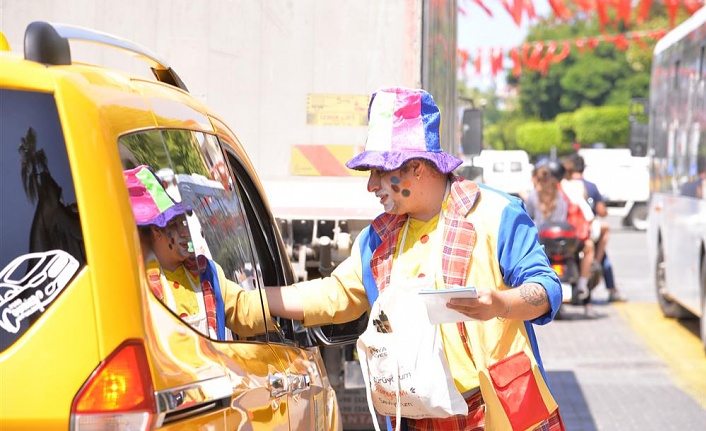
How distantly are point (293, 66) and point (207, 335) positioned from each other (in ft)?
13.7

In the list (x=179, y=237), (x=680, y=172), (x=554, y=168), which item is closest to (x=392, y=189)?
(x=179, y=237)

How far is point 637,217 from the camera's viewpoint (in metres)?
33.6

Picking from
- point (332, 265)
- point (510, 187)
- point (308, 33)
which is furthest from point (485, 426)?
point (510, 187)

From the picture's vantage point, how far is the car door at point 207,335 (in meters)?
2.62

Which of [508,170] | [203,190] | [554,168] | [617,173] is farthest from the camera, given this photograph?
[617,173]

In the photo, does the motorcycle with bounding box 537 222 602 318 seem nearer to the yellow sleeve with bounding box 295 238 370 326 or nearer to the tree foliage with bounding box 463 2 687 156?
the yellow sleeve with bounding box 295 238 370 326

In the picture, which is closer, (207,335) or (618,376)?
(207,335)

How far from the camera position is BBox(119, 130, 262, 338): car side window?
9.24 ft

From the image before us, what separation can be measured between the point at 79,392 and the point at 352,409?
201 inches

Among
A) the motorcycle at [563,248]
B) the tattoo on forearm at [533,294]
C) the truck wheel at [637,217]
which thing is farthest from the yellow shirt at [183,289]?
the truck wheel at [637,217]

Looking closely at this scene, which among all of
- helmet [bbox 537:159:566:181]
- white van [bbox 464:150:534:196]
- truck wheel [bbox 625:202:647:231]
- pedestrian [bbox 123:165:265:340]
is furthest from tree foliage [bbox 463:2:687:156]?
pedestrian [bbox 123:165:265:340]

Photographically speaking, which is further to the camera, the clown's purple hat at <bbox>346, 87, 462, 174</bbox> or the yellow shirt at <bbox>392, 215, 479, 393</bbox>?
the clown's purple hat at <bbox>346, 87, 462, 174</bbox>

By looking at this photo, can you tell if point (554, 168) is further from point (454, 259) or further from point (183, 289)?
point (183, 289)

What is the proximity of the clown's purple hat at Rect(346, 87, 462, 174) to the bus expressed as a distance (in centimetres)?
829
